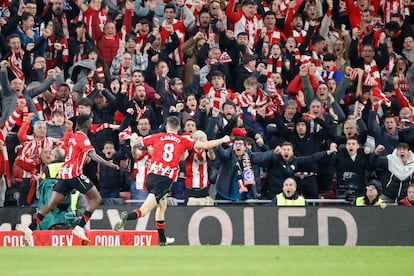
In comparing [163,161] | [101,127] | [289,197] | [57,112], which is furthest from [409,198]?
[57,112]

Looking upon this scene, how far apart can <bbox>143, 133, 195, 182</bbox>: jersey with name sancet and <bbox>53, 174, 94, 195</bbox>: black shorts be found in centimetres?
111

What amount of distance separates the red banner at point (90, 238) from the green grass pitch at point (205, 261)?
2573 mm

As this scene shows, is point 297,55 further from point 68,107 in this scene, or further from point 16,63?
point 16,63

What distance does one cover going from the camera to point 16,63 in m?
22.1

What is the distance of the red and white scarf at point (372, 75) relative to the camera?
2355 cm

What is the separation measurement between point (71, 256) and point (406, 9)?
1439 centimetres

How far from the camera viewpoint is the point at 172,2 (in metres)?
24.1

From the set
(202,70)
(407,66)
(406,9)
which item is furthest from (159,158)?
(406,9)

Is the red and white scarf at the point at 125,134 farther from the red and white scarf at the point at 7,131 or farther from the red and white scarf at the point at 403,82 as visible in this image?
the red and white scarf at the point at 403,82

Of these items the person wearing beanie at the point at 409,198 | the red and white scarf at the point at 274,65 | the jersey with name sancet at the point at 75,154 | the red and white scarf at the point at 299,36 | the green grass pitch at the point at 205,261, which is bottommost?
the green grass pitch at the point at 205,261

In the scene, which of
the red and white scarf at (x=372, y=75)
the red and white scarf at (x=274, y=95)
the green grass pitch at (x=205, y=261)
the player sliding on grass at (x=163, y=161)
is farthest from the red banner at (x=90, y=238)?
the red and white scarf at (x=372, y=75)

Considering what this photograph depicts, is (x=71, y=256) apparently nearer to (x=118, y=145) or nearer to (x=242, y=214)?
(x=242, y=214)

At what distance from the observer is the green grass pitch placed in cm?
1198

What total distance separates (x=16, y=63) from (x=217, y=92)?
401 centimetres
